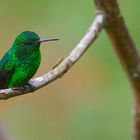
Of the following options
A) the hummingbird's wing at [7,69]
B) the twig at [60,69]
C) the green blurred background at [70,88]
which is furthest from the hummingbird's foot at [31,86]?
the green blurred background at [70,88]

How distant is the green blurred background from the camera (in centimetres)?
691

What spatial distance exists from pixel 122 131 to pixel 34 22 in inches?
64.1

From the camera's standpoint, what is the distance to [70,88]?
24.1 ft

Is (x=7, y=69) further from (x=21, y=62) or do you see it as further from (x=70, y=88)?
(x=70, y=88)

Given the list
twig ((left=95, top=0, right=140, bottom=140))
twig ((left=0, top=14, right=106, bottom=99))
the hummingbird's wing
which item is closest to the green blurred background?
twig ((left=95, top=0, right=140, bottom=140))

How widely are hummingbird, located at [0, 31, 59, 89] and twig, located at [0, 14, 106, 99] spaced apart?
49 millimetres

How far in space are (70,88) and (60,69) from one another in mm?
4054

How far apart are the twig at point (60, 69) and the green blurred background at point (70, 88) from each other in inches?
105

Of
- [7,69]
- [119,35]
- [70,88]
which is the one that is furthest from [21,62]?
[70,88]

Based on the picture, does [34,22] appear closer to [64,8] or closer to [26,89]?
[64,8]

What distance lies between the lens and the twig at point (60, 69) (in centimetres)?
299

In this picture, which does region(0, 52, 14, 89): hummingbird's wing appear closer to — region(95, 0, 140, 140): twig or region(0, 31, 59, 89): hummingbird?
region(0, 31, 59, 89): hummingbird

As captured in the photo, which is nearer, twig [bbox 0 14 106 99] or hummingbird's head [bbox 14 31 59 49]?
twig [bbox 0 14 106 99]

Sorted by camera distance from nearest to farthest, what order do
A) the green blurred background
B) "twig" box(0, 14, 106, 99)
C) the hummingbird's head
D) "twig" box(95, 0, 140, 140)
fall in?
"twig" box(0, 14, 106, 99), the hummingbird's head, "twig" box(95, 0, 140, 140), the green blurred background
